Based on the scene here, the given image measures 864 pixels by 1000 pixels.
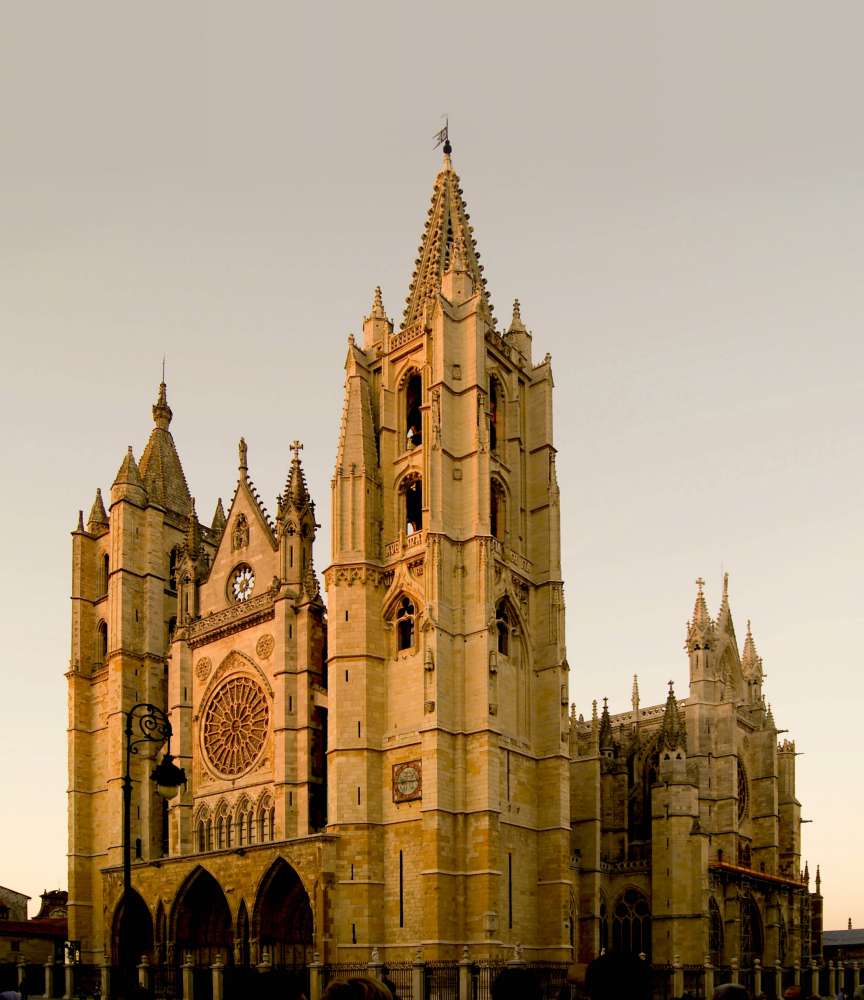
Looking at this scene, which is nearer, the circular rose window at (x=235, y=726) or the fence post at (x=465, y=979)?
the fence post at (x=465, y=979)

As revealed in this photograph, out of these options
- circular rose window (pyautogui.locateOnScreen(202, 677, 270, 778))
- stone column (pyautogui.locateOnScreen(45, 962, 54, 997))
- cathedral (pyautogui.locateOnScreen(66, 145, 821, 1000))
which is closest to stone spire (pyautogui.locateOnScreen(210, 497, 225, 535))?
cathedral (pyautogui.locateOnScreen(66, 145, 821, 1000))

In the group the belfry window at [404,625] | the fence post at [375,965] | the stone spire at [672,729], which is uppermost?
the belfry window at [404,625]

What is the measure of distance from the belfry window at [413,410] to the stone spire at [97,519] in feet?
50.6

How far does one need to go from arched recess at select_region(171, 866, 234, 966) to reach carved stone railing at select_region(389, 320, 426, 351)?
62.6 ft

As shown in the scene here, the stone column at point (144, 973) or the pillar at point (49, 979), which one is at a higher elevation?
the stone column at point (144, 973)

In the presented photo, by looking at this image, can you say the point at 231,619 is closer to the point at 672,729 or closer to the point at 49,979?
the point at 49,979

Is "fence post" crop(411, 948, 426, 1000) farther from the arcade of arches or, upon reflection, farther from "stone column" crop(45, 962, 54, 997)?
"stone column" crop(45, 962, 54, 997)

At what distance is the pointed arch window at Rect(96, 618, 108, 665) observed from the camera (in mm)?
50688

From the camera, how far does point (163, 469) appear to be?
5272 centimetres

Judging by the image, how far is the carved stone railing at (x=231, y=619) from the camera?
44.0 m

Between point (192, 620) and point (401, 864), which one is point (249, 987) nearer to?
point (401, 864)

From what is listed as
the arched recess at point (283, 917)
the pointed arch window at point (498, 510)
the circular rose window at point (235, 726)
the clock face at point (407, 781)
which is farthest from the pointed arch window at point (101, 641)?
the pointed arch window at point (498, 510)

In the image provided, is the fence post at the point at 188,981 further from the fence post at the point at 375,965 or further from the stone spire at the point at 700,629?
the stone spire at the point at 700,629

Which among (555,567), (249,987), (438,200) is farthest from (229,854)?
(249,987)
